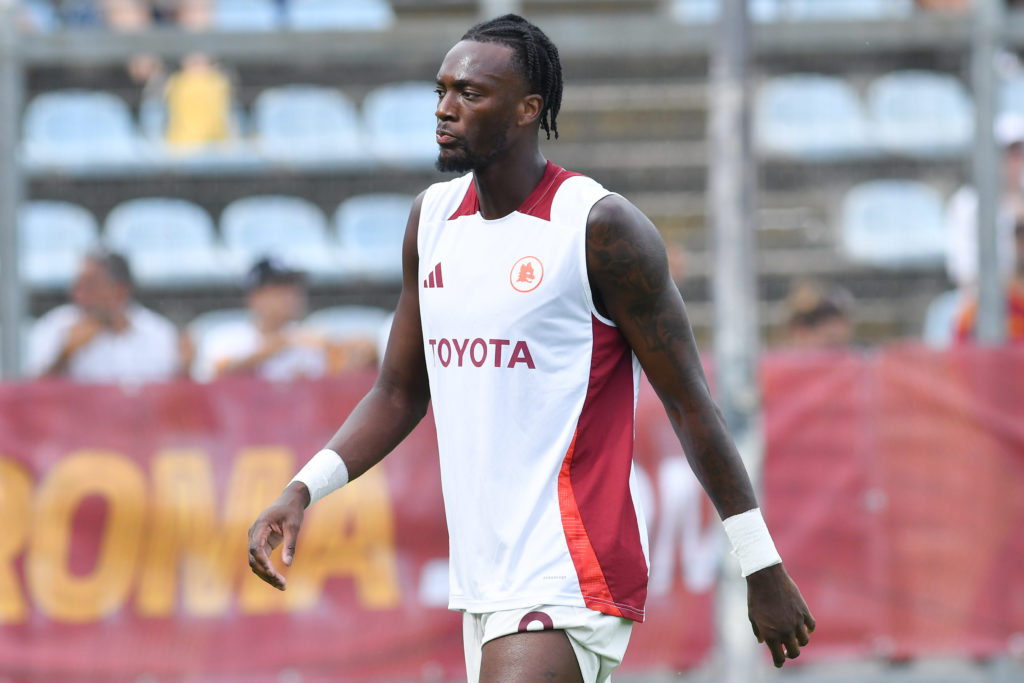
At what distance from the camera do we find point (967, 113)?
11031mm

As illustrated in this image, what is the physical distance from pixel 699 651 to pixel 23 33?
4755 mm

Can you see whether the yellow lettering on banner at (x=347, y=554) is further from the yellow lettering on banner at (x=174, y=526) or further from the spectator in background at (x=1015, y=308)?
the spectator in background at (x=1015, y=308)

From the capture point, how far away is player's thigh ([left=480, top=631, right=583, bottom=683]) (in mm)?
3219

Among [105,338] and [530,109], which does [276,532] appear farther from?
[105,338]

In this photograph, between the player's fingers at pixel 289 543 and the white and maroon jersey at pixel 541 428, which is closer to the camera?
the player's fingers at pixel 289 543

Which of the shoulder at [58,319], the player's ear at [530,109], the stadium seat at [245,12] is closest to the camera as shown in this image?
the player's ear at [530,109]

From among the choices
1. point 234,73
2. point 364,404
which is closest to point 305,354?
point 234,73

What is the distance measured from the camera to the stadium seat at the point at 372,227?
10.6 meters

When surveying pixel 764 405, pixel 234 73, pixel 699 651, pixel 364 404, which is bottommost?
pixel 699 651

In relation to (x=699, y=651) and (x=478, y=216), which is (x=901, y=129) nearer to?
(x=699, y=651)

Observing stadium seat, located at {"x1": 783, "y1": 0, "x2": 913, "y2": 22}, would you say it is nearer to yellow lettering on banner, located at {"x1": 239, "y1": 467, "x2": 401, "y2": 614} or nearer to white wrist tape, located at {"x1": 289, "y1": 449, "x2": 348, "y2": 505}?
yellow lettering on banner, located at {"x1": 239, "y1": 467, "x2": 401, "y2": 614}

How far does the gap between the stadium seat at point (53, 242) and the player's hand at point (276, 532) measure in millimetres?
6068

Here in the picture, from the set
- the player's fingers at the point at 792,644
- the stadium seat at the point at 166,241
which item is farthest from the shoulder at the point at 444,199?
the stadium seat at the point at 166,241

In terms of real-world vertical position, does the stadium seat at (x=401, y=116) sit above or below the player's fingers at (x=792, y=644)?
above
